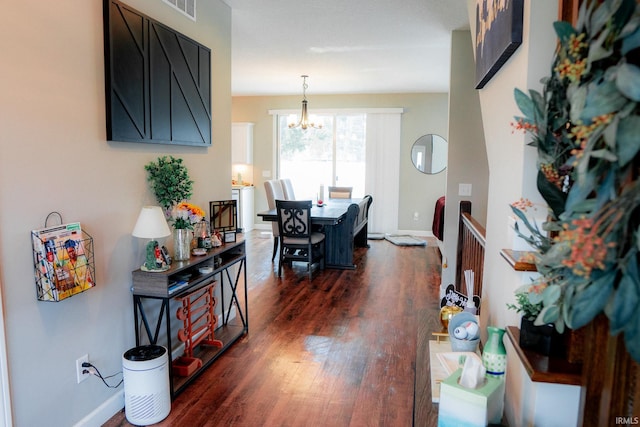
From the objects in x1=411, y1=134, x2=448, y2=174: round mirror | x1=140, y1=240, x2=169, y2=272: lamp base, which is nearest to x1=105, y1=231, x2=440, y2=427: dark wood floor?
x1=140, y1=240, x2=169, y2=272: lamp base

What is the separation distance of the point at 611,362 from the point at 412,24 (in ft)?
12.9

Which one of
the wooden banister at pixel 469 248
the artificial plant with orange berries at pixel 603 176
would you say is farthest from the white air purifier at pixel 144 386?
the artificial plant with orange berries at pixel 603 176

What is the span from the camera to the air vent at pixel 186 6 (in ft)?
9.69

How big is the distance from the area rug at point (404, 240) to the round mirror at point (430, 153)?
134cm

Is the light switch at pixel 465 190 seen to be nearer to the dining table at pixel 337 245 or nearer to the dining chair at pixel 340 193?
the dining table at pixel 337 245

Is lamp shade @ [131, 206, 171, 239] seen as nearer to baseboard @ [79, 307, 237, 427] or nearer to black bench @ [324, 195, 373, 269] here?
baseboard @ [79, 307, 237, 427]

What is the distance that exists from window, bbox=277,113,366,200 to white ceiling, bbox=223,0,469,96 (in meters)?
1.17

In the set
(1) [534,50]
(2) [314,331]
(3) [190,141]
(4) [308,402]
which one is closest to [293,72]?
(3) [190,141]

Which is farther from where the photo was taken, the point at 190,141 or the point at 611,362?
the point at 190,141

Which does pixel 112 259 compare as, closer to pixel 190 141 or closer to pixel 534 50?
pixel 190 141

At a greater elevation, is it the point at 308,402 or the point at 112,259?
the point at 112,259

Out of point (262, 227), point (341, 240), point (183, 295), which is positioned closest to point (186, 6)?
point (183, 295)

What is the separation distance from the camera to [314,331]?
3.78 metres

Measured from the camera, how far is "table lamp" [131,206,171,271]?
248 centimetres
